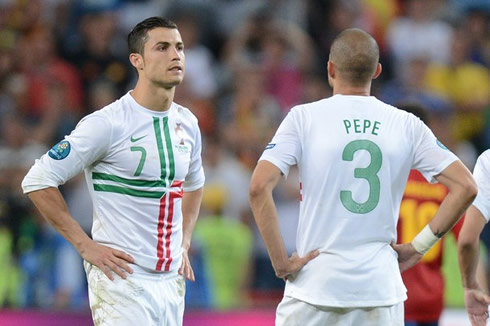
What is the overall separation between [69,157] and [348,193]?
4.90 feet

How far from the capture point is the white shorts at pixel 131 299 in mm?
5527

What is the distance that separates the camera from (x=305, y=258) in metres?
5.34

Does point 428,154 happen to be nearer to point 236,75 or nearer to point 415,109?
point 415,109

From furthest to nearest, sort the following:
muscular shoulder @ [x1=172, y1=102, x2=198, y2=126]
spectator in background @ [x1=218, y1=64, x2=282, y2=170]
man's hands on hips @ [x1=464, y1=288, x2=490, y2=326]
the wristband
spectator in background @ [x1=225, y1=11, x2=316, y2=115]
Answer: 1. spectator in background @ [x1=225, y1=11, x2=316, y2=115]
2. spectator in background @ [x1=218, y1=64, x2=282, y2=170]
3. muscular shoulder @ [x1=172, y1=102, x2=198, y2=126]
4. man's hands on hips @ [x1=464, y1=288, x2=490, y2=326]
5. the wristband

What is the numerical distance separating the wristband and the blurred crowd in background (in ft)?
15.0

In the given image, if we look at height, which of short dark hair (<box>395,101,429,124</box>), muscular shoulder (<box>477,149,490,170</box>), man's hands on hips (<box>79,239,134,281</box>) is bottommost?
man's hands on hips (<box>79,239,134,281</box>)

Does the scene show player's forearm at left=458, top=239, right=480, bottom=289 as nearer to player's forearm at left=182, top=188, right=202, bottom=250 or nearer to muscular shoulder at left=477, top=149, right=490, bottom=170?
muscular shoulder at left=477, top=149, right=490, bottom=170

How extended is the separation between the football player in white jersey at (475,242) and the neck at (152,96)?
1773mm

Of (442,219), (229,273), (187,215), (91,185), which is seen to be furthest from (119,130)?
(229,273)

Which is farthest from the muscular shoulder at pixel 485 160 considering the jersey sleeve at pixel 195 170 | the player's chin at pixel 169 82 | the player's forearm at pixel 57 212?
the player's forearm at pixel 57 212

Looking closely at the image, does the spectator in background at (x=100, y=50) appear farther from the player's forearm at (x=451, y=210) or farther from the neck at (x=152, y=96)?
the player's forearm at (x=451, y=210)

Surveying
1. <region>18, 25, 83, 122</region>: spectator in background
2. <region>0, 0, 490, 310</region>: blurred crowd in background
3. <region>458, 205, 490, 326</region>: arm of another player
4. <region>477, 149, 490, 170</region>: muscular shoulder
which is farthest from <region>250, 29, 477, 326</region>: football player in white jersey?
<region>18, 25, 83, 122</region>: spectator in background

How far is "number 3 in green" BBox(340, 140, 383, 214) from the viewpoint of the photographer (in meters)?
5.26

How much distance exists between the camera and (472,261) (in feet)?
18.7
